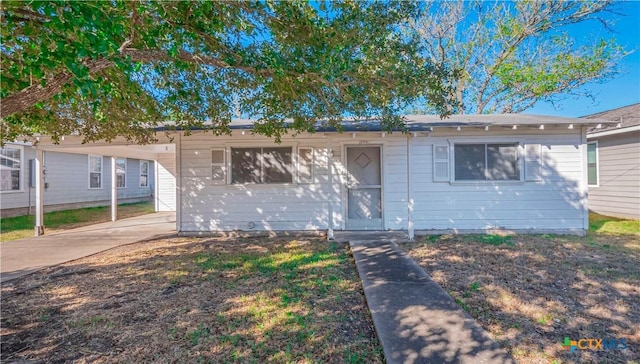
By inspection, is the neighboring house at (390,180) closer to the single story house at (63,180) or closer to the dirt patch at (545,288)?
the dirt patch at (545,288)

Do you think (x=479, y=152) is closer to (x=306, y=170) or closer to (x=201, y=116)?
(x=306, y=170)

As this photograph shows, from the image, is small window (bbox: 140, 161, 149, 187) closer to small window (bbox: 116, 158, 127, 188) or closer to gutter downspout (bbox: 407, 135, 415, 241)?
small window (bbox: 116, 158, 127, 188)

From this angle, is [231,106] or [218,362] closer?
[218,362]

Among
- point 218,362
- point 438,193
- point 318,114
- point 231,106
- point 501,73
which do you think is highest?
point 501,73

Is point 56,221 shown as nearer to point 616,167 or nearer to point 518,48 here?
point 616,167

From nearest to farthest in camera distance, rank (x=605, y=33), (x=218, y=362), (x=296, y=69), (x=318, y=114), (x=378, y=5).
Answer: (x=218, y=362), (x=296, y=69), (x=378, y=5), (x=318, y=114), (x=605, y=33)

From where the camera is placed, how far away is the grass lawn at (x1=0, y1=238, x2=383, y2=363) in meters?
2.61

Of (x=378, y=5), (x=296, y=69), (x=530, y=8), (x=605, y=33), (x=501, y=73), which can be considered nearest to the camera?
(x=296, y=69)

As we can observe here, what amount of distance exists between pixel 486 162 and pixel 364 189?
124 inches

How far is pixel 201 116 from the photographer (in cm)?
572

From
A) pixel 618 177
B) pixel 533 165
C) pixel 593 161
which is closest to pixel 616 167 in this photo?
pixel 618 177

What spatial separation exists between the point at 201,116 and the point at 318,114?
249cm

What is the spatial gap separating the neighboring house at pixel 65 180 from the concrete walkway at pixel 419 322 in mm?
12311

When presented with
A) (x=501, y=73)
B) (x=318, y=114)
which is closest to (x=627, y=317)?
(x=318, y=114)
